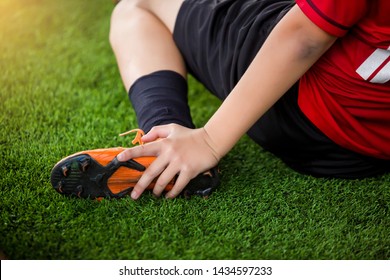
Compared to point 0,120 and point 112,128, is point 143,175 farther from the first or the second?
point 0,120

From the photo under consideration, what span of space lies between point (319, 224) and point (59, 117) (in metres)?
0.70

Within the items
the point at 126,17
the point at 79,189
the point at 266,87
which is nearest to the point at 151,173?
the point at 79,189

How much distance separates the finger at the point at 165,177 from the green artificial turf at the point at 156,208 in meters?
0.03

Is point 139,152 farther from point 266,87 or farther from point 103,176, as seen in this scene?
point 266,87

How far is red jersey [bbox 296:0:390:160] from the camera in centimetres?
97

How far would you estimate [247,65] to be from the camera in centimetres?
123

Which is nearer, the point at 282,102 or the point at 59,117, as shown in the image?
the point at 282,102

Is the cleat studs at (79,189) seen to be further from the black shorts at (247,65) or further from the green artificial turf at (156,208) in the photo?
the black shorts at (247,65)

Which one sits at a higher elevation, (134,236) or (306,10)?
(306,10)

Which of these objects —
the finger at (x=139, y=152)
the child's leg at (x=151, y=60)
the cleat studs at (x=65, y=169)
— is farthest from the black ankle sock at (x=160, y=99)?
the cleat studs at (x=65, y=169)

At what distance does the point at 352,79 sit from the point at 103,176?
1.58 feet

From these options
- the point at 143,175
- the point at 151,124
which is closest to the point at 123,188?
the point at 143,175

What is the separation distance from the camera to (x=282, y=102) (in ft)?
→ 3.98

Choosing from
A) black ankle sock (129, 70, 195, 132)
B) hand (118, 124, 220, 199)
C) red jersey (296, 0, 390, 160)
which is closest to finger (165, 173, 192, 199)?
hand (118, 124, 220, 199)
